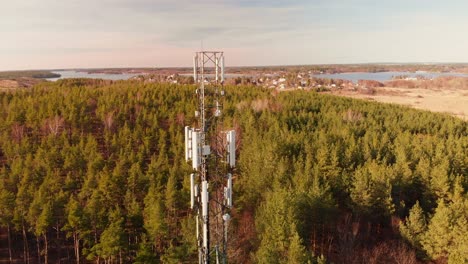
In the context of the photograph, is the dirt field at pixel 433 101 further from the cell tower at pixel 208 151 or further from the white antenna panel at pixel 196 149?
the white antenna panel at pixel 196 149

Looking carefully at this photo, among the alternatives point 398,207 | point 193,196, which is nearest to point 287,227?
point 193,196

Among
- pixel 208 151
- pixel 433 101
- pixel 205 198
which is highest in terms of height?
pixel 208 151

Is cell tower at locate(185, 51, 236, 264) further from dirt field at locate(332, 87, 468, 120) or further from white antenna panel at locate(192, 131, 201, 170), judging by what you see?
dirt field at locate(332, 87, 468, 120)

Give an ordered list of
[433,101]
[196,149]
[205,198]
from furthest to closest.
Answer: [433,101] → [205,198] → [196,149]

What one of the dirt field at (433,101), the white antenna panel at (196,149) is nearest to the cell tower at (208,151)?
the white antenna panel at (196,149)

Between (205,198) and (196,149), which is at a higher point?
(196,149)

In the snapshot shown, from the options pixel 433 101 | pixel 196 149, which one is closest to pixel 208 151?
pixel 196 149

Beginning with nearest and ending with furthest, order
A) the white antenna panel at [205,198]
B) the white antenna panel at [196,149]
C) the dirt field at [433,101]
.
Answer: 1. the white antenna panel at [196,149]
2. the white antenna panel at [205,198]
3. the dirt field at [433,101]

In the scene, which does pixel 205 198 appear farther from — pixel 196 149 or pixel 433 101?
pixel 433 101
